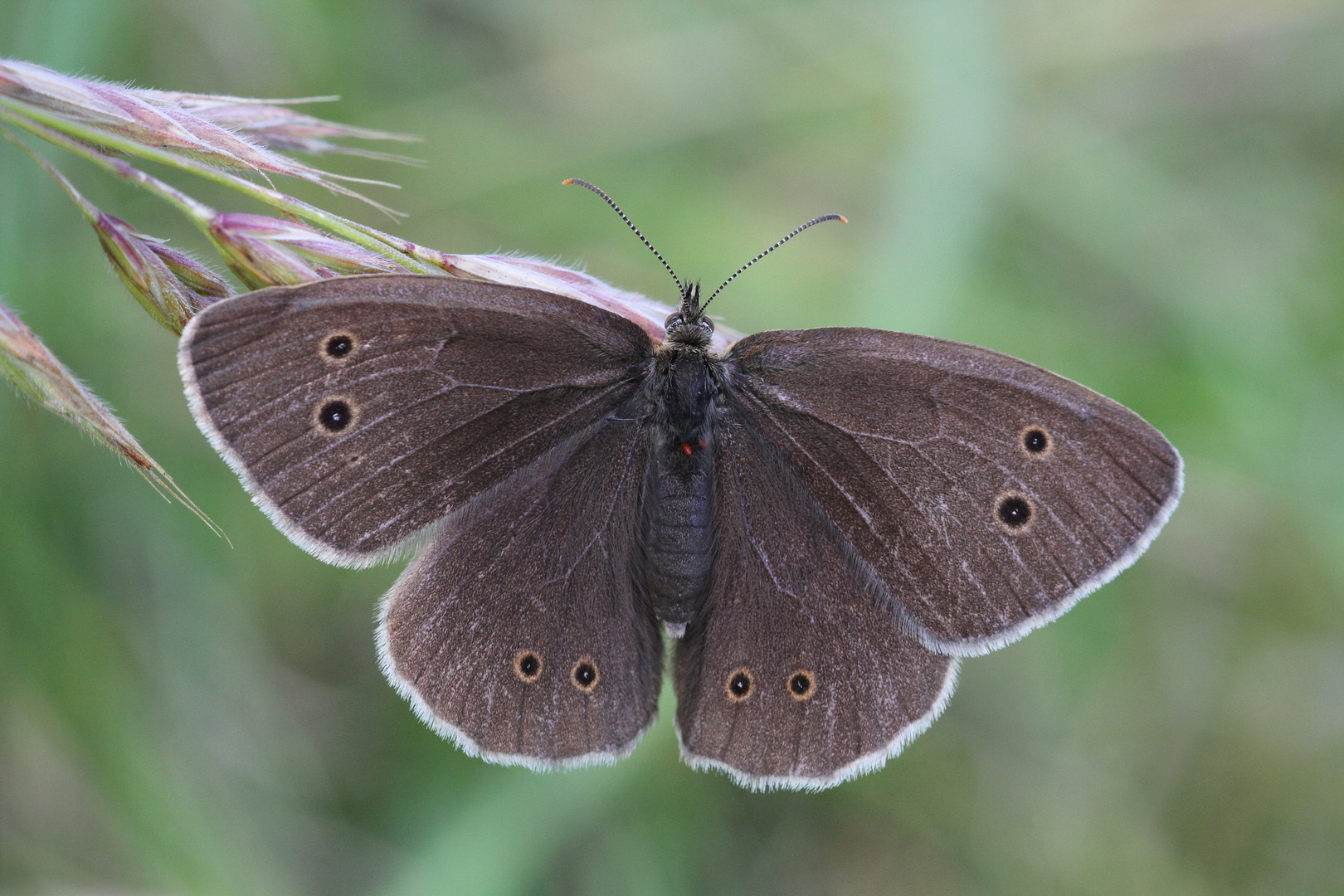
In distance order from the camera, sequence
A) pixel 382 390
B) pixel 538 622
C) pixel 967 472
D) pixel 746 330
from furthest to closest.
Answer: pixel 746 330, pixel 538 622, pixel 967 472, pixel 382 390

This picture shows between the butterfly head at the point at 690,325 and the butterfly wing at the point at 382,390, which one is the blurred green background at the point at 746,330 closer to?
the butterfly head at the point at 690,325

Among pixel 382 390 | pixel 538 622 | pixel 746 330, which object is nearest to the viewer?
pixel 382 390

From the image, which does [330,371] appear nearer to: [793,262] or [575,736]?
[575,736]

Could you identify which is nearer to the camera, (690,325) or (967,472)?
(967,472)

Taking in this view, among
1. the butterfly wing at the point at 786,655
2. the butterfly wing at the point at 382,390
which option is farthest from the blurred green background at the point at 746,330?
the butterfly wing at the point at 382,390

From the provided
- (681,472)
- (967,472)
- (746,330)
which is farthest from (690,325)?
(746,330)

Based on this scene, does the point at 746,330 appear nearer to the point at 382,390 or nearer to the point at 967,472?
the point at 967,472

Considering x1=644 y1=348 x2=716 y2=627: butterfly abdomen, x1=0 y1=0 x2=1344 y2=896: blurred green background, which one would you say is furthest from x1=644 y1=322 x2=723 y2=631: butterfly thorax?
x1=0 y1=0 x2=1344 y2=896: blurred green background

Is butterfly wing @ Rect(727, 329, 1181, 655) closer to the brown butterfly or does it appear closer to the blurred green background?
the brown butterfly

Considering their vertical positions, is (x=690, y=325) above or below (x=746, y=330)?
below
